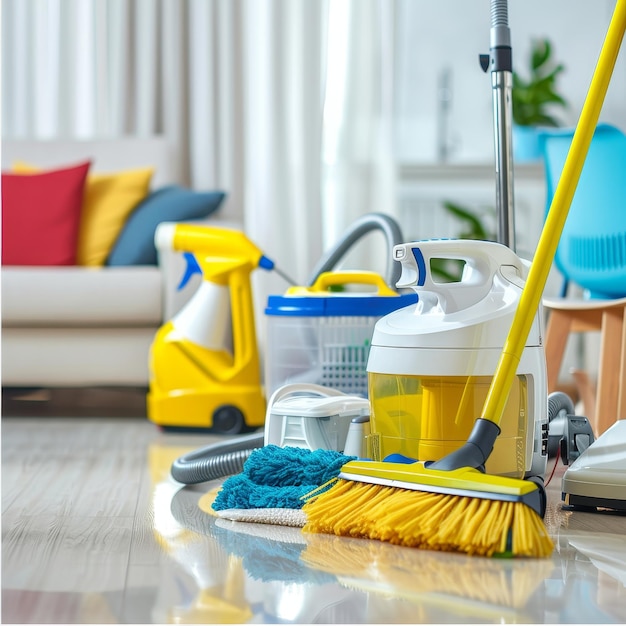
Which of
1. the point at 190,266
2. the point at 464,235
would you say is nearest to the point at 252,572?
the point at 190,266

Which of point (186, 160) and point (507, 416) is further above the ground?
point (186, 160)

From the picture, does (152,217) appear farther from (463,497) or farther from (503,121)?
(463,497)

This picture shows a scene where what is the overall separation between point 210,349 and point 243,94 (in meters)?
1.50

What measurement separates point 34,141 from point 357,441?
2.19 m

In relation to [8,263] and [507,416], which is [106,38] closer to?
[8,263]

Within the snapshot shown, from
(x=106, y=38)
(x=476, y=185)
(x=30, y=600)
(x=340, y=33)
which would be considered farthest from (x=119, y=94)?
(x=30, y=600)

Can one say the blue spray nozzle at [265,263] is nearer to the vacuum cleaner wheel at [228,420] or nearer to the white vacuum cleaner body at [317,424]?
the vacuum cleaner wheel at [228,420]

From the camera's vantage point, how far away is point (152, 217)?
8.62 ft

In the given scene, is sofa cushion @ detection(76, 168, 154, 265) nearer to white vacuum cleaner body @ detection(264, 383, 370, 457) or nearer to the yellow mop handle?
white vacuum cleaner body @ detection(264, 383, 370, 457)

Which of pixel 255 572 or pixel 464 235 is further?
pixel 464 235

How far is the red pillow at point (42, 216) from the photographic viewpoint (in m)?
2.59

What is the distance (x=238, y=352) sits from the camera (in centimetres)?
211

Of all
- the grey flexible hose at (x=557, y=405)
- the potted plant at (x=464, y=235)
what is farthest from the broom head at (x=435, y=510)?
the potted plant at (x=464, y=235)

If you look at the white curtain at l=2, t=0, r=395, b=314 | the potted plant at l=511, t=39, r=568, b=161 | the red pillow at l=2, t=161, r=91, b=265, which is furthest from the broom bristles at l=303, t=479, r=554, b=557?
the potted plant at l=511, t=39, r=568, b=161
